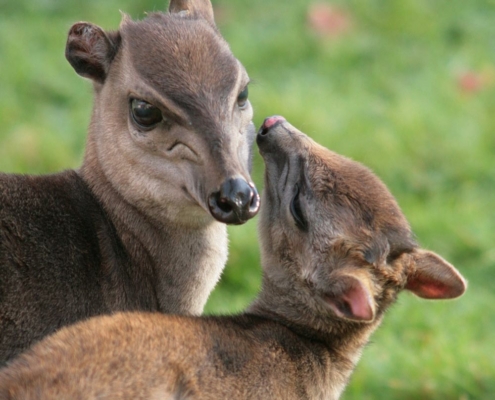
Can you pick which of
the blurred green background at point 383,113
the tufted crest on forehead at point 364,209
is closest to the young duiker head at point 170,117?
the tufted crest on forehead at point 364,209

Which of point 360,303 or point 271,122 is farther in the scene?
point 271,122

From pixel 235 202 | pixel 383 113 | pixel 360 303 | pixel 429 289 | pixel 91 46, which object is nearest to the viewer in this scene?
pixel 360 303

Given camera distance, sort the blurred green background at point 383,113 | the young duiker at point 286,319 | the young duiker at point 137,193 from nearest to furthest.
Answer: the young duiker at point 286,319
the young duiker at point 137,193
the blurred green background at point 383,113

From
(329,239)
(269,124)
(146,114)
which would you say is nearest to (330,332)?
(329,239)

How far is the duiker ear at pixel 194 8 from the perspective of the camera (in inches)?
235

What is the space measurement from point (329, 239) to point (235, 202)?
0.53m

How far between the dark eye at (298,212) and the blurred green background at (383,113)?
4.83ft

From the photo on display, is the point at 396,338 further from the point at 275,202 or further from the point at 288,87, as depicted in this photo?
the point at 288,87

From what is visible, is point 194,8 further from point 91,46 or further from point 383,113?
point 383,113

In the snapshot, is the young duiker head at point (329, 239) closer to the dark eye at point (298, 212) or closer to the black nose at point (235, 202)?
the dark eye at point (298, 212)

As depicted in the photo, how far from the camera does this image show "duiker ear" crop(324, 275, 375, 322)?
4.72 meters

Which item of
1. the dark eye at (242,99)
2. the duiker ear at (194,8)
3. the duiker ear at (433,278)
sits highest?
the duiker ear at (194,8)

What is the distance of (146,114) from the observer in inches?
211

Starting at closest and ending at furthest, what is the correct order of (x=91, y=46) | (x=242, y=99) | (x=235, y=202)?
1. (x=235, y=202)
2. (x=242, y=99)
3. (x=91, y=46)
